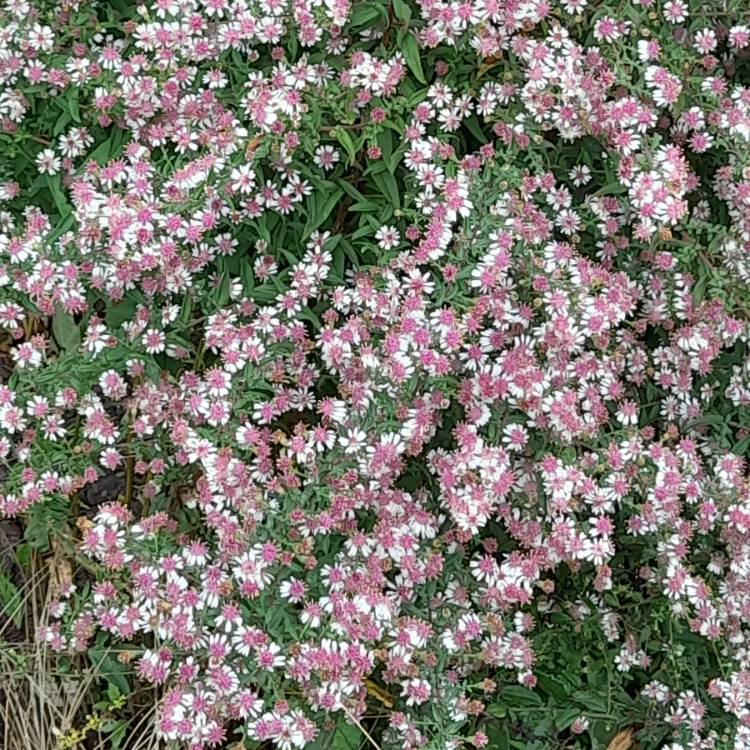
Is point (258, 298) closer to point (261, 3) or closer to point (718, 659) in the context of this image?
point (261, 3)

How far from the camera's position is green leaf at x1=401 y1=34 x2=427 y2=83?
8.89 ft

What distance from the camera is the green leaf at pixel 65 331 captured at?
2.99 metres

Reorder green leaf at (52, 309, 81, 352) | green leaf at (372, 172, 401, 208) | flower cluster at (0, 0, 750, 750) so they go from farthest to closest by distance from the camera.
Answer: green leaf at (52, 309, 81, 352) < green leaf at (372, 172, 401, 208) < flower cluster at (0, 0, 750, 750)

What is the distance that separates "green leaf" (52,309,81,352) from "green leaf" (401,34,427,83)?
1290mm

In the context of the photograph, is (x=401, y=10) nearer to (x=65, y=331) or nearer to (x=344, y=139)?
(x=344, y=139)

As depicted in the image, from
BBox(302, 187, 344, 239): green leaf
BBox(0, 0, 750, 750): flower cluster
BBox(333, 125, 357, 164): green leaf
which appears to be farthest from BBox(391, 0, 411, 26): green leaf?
BBox(302, 187, 344, 239): green leaf

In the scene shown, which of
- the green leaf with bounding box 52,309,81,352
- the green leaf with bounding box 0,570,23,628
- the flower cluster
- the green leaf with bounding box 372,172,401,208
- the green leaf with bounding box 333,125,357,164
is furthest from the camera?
the green leaf with bounding box 0,570,23,628

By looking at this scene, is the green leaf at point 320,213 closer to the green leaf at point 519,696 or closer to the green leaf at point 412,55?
the green leaf at point 412,55

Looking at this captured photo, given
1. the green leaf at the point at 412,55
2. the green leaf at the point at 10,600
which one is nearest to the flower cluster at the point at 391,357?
the green leaf at the point at 412,55

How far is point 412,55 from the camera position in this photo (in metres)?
2.72

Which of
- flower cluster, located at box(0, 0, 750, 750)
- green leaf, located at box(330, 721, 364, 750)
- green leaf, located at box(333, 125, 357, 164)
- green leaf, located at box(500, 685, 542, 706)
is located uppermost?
green leaf, located at box(333, 125, 357, 164)

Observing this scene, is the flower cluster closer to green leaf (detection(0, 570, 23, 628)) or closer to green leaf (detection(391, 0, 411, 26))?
green leaf (detection(391, 0, 411, 26))

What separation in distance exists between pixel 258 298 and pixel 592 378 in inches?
39.2

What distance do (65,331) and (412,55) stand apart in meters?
1.37
